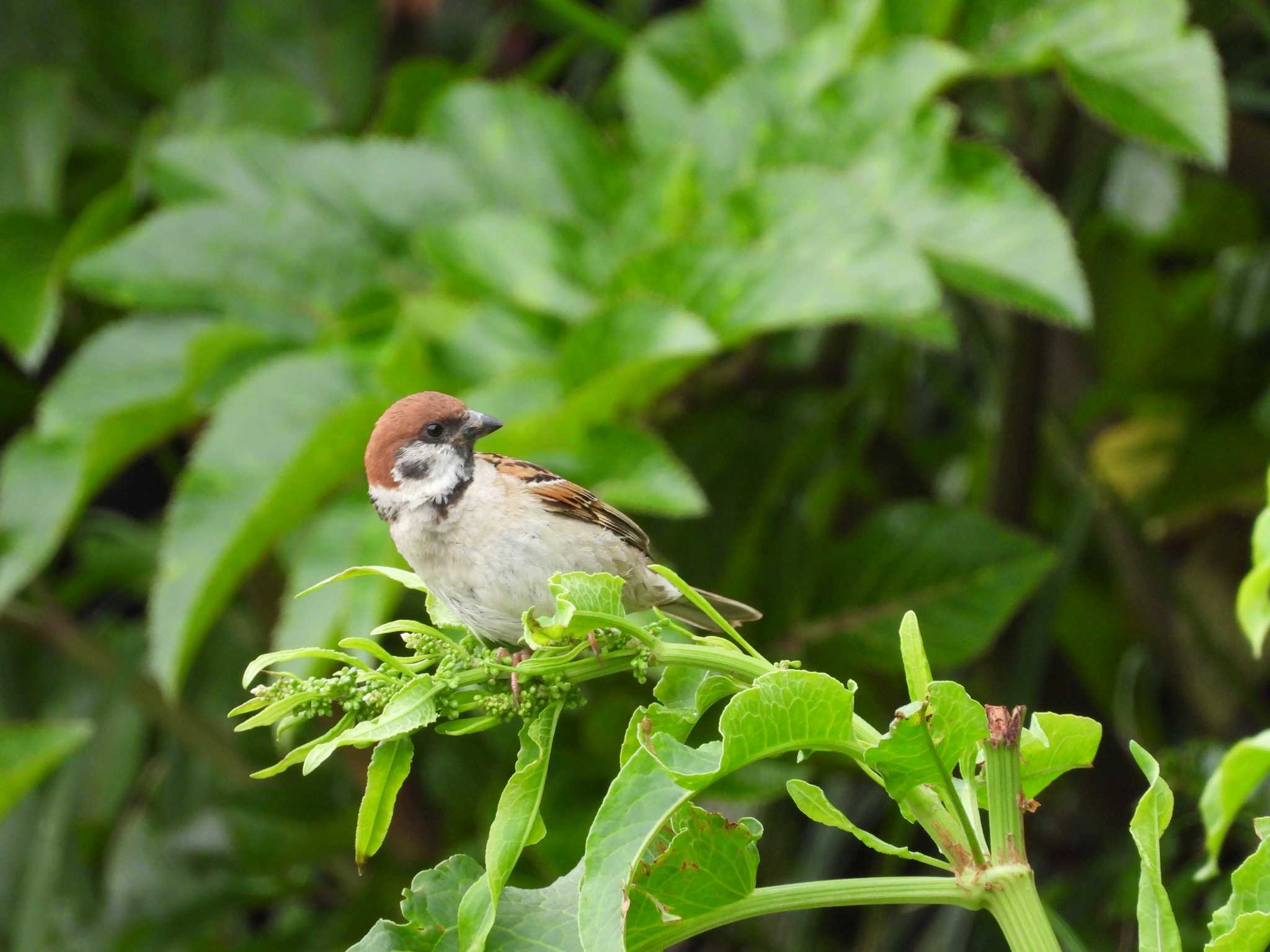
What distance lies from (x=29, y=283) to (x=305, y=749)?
2.22 m

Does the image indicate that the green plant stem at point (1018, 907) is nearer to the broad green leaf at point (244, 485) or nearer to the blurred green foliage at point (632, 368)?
the blurred green foliage at point (632, 368)

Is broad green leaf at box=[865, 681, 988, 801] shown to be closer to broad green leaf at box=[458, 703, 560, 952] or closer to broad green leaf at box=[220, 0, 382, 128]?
broad green leaf at box=[458, 703, 560, 952]

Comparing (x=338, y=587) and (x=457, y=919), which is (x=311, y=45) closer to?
(x=338, y=587)

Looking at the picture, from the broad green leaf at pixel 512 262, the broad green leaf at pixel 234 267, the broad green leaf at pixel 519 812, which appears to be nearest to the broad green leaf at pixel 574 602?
the broad green leaf at pixel 519 812

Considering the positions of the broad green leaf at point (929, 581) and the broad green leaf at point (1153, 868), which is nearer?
the broad green leaf at point (1153, 868)

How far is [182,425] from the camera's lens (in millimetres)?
2469

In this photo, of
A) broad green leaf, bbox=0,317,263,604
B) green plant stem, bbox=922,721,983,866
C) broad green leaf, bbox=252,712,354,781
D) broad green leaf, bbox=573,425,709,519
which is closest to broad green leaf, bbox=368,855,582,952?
broad green leaf, bbox=252,712,354,781

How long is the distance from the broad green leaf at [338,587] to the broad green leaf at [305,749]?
98 cm

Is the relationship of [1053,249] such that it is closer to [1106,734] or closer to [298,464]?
[298,464]

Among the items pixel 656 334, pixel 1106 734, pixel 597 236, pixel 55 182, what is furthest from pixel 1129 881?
pixel 55 182

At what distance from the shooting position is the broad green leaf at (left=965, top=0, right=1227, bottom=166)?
2131 millimetres

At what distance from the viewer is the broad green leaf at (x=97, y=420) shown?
223 cm

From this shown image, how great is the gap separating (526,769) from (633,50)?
86.5 inches

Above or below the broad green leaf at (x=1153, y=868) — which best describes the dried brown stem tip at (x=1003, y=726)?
above
